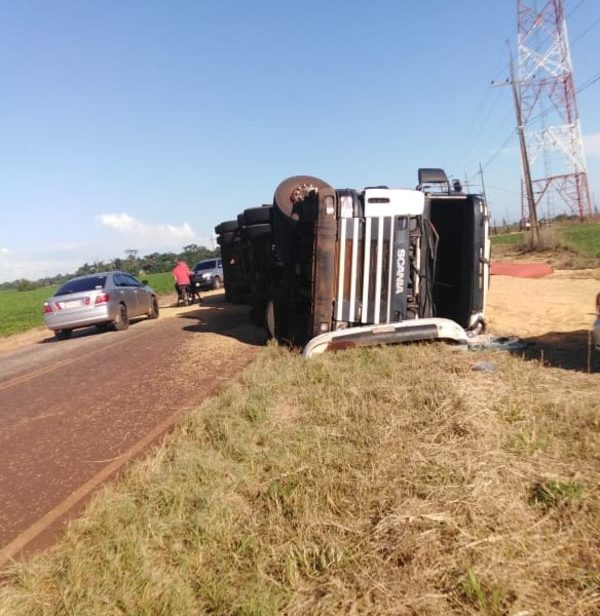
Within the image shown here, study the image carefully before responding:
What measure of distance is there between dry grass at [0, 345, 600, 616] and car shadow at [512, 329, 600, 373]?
Result: 1.59 meters

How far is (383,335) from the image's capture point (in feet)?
22.4

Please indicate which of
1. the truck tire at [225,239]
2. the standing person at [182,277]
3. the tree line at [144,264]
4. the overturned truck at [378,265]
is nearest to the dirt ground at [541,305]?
the overturned truck at [378,265]

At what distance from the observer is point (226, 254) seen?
1429 centimetres

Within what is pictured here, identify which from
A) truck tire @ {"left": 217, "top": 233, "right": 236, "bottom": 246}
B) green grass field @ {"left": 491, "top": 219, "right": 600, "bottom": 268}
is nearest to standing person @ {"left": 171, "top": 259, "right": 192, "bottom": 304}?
truck tire @ {"left": 217, "top": 233, "right": 236, "bottom": 246}

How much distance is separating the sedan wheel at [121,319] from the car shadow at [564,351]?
10170mm

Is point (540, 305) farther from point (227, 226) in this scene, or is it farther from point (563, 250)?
point (563, 250)

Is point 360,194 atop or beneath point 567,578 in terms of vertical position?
atop

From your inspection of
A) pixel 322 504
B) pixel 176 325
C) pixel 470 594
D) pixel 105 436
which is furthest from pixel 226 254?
pixel 470 594

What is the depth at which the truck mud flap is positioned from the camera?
676cm

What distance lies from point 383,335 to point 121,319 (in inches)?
360

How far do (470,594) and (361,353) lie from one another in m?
4.45

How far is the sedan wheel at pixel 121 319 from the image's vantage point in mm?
13617

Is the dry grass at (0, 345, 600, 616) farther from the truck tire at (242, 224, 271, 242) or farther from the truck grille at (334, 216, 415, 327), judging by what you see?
the truck tire at (242, 224, 271, 242)

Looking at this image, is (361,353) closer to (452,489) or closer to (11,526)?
(452,489)
